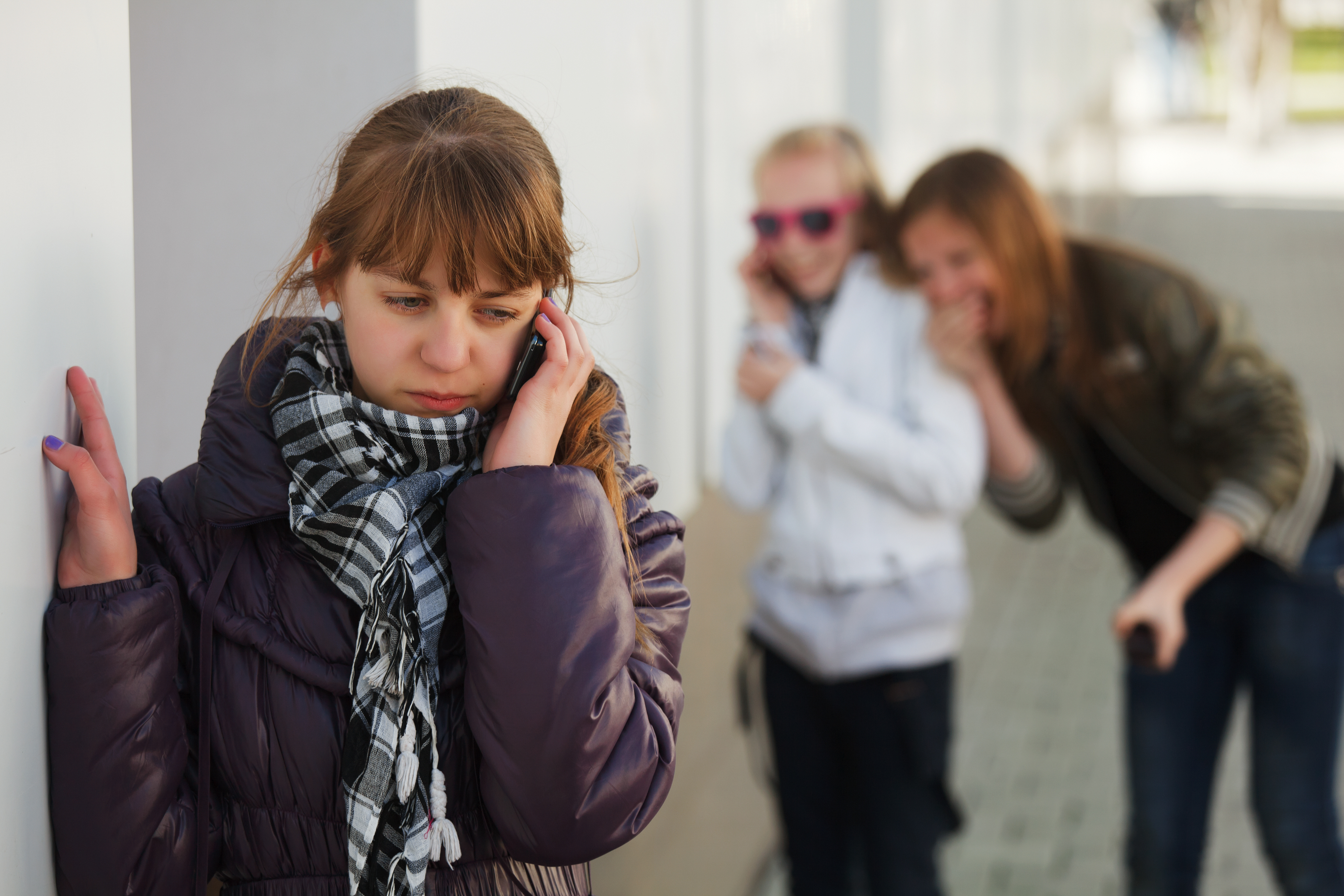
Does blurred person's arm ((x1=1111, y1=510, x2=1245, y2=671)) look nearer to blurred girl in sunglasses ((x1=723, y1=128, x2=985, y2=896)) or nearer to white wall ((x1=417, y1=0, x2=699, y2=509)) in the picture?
blurred girl in sunglasses ((x1=723, y1=128, x2=985, y2=896))

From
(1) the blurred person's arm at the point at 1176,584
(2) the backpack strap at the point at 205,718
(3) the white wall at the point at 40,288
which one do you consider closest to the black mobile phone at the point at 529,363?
(2) the backpack strap at the point at 205,718

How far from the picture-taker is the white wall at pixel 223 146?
2.19 m

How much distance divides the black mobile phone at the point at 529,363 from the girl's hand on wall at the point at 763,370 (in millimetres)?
1625

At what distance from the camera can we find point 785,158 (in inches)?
133

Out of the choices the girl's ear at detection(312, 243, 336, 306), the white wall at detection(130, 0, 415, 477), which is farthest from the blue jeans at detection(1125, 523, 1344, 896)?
the girl's ear at detection(312, 243, 336, 306)

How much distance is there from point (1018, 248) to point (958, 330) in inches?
10.5

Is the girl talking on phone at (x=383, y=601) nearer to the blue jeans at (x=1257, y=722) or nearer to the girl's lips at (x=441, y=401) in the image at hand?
the girl's lips at (x=441, y=401)

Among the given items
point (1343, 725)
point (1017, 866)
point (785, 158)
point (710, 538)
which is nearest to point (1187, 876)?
point (1343, 725)

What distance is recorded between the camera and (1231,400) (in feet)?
10.2

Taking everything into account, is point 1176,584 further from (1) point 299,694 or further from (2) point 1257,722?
(1) point 299,694

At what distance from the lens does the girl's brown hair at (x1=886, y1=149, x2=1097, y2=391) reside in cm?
318

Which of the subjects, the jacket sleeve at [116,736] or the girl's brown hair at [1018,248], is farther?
the girl's brown hair at [1018,248]

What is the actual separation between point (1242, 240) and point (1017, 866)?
1490 cm

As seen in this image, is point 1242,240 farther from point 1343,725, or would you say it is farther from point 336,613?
point 336,613
